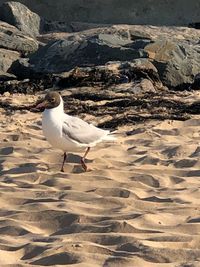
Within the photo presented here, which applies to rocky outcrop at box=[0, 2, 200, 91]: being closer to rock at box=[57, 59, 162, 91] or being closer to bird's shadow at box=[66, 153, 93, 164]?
rock at box=[57, 59, 162, 91]

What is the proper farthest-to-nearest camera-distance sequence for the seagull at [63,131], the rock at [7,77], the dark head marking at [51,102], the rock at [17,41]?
the rock at [17,41], the rock at [7,77], the dark head marking at [51,102], the seagull at [63,131]

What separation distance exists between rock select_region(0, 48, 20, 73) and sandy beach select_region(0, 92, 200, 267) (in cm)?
378

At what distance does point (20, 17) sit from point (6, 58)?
321cm

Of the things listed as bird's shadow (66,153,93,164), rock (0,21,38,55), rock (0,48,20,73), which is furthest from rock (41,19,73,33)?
bird's shadow (66,153,93,164)

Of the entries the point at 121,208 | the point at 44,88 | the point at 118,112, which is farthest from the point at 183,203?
the point at 44,88

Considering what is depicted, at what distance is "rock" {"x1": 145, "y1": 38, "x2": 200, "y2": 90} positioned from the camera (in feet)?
36.4

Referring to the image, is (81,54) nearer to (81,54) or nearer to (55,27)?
(81,54)

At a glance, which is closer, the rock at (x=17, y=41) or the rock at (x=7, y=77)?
the rock at (x=7, y=77)

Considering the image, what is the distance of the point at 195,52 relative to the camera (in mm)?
11883

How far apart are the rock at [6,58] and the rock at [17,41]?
0.95ft

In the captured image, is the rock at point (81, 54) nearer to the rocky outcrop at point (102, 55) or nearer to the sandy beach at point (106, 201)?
the rocky outcrop at point (102, 55)

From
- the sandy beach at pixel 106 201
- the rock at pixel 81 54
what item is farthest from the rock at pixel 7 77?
the sandy beach at pixel 106 201

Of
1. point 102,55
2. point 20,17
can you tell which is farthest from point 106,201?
point 20,17

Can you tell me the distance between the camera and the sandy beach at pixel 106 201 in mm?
4531
